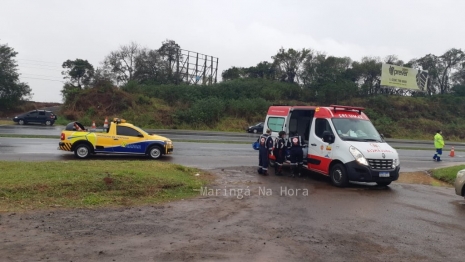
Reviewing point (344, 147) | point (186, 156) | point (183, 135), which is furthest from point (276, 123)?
point (183, 135)

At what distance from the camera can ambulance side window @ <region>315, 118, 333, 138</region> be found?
40.9 ft

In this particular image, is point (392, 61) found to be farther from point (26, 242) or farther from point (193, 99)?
point (26, 242)

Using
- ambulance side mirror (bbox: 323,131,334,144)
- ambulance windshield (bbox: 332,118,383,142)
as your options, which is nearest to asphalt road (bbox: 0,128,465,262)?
ambulance side mirror (bbox: 323,131,334,144)

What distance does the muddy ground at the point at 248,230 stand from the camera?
5.57m

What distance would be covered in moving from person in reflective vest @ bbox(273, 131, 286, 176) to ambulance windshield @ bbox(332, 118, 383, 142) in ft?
5.68

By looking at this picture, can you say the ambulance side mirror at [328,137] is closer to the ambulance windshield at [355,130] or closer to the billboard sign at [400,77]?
the ambulance windshield at [355,130]

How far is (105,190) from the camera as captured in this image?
923 cm

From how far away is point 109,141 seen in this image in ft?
52.5

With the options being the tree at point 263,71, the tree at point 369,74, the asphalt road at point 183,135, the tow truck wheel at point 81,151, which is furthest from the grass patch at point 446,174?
the tree at point 263,71

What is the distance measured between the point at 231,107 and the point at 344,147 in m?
38.0

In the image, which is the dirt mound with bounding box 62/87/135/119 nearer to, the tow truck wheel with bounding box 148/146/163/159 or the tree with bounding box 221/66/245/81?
the tree with bounding box 221/66/245/81

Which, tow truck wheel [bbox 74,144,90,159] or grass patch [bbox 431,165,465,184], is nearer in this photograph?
grass patch [bbox 431,165,465,184]

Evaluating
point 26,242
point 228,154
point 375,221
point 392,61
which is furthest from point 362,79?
point 26,242

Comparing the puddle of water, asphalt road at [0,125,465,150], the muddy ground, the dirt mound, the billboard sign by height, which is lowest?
the muddy ground
